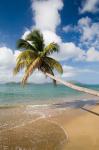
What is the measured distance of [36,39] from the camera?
61.6ft

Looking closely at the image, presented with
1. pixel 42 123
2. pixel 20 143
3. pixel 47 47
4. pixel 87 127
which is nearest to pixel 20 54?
pixel 47 47

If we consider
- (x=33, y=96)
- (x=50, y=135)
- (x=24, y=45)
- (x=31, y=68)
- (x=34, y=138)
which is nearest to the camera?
(x=34, y=138)

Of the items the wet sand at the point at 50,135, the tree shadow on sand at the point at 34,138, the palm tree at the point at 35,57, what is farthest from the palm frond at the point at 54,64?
the tree shadow on sand at the point at 34,138

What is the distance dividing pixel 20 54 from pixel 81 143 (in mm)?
10821

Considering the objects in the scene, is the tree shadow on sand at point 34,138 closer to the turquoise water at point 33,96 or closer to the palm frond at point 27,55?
the palm frond at point 27,55

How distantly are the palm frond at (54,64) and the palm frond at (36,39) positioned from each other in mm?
1216

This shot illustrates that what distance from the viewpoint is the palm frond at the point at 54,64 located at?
17.9 m

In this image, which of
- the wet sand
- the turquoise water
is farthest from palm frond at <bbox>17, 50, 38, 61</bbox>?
the turquoise water

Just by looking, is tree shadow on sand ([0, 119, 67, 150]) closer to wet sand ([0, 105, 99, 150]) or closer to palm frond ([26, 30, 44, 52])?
wet sand ([0, 105, 99, 150])

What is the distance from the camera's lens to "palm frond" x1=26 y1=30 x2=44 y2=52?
18.6 metres

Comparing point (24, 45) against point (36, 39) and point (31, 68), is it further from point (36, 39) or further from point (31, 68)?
point (31, 68)

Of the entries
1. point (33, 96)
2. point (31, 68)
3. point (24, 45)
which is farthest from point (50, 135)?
point (33, 96)

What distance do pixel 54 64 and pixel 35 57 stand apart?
166 cm

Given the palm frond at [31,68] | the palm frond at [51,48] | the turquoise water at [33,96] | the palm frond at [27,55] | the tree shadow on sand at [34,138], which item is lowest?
the tree shadow on sand at [34,138]
